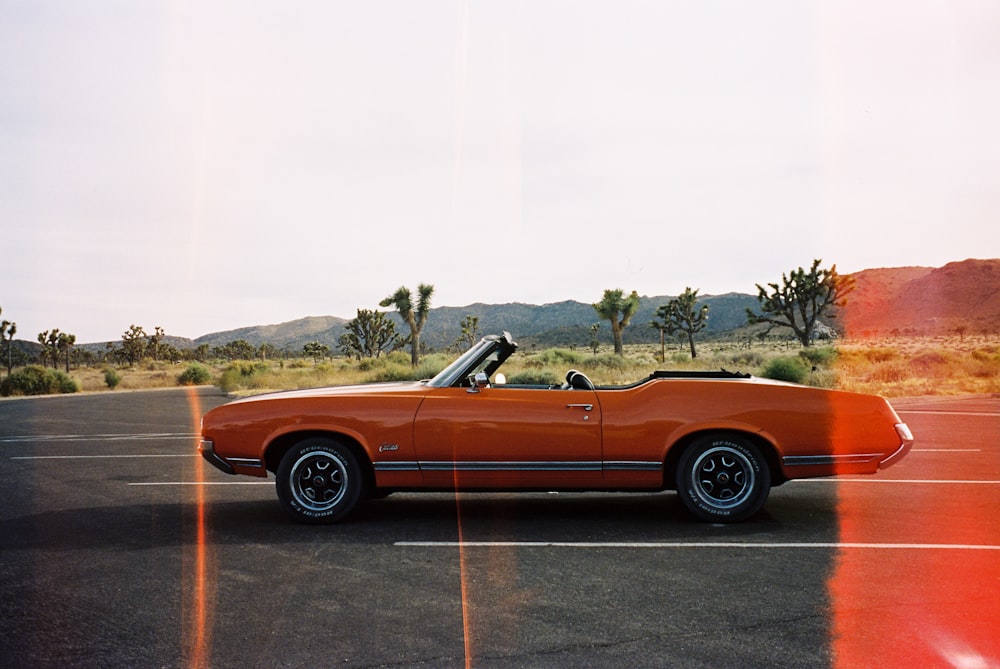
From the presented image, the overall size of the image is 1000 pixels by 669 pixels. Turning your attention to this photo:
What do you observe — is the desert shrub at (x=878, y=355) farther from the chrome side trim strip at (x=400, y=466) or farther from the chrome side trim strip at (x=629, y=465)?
the chrome side trim strip at (x=400, y=466)

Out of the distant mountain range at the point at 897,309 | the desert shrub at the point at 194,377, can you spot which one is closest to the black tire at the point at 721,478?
the desert shrub at the point at 194,377

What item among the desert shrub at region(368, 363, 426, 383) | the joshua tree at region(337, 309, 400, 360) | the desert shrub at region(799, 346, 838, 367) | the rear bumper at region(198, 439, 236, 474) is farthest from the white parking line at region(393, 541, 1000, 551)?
the joshua tree at region(337, 309, 400, 360)

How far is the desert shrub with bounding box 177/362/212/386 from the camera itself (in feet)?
192

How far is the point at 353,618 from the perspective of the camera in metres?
4.99

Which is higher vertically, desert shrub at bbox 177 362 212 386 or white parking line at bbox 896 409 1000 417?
desert shrub at bbox 177 362 212 386

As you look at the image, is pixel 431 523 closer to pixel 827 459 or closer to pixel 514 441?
pixel 514 441

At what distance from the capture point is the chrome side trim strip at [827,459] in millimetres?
7426

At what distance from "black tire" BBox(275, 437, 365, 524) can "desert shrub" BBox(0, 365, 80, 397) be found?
42.4 metres

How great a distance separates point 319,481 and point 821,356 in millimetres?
35648

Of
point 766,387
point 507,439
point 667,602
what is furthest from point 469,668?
point 766,387

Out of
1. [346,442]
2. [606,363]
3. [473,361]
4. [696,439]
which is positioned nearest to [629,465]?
[696,439]

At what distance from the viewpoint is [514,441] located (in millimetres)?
7438

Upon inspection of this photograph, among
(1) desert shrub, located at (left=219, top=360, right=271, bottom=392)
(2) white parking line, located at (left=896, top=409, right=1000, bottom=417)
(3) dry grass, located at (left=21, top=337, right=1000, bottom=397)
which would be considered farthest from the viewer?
(1) desert shrub, located at (left=219, top=360, right=271, bottom=392)

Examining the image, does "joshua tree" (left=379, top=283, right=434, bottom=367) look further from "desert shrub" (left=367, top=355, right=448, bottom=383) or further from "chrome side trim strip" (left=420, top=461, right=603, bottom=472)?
"chrome side trim strip" (left=420, top=461, right=603, bottom=472)
